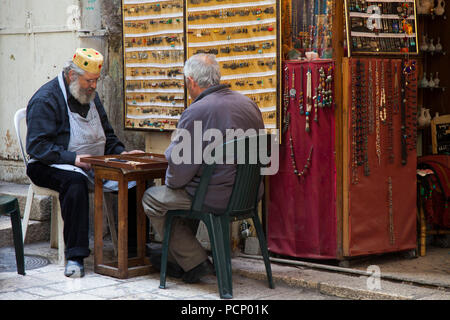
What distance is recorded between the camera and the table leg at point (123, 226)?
5.02 metres

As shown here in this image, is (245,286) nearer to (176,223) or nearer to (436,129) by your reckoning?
(176,223)

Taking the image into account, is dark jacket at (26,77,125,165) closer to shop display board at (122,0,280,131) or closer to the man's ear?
the man's ear

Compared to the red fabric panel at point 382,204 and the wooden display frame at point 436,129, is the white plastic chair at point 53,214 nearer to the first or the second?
the red fabric panel at point 382,204

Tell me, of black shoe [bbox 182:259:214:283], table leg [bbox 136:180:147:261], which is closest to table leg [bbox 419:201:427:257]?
black shoe [bbox 182:259:214:283]

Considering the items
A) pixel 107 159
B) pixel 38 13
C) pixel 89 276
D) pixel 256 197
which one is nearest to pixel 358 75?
pixel 256 197

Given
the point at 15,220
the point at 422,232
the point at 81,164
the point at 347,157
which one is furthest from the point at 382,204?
the point at 15,220

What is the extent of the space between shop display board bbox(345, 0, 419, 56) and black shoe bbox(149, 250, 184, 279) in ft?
6.46

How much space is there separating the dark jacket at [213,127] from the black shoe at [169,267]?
72cm

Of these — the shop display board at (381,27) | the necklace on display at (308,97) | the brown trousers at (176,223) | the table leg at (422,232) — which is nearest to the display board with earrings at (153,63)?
the necklace on display at (308,97)

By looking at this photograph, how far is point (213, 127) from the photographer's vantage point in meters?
4.63

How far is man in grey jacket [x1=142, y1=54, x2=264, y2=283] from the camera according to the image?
4633 millimetres

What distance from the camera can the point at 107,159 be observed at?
5.20 metres

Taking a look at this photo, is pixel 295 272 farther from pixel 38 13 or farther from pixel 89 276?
pixel 38 13
